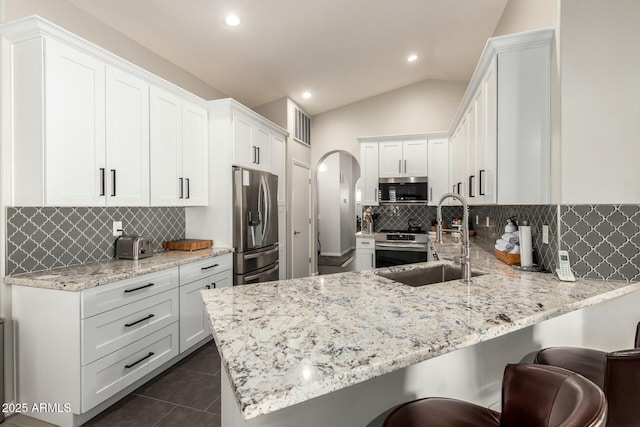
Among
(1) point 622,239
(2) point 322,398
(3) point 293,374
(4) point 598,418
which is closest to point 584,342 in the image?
(1) point 622,239

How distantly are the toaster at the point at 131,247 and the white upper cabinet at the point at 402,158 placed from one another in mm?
3726

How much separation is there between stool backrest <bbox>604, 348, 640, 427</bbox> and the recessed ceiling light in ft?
10.8

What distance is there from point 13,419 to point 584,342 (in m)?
3.49

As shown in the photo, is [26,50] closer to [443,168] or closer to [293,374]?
[293,374]

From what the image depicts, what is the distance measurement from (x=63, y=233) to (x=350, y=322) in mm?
2382

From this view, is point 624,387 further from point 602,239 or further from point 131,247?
point 131,247

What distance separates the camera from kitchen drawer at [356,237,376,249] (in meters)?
4.93

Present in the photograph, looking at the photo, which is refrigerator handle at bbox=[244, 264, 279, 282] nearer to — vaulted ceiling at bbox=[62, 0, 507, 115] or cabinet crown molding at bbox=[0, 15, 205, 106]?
cabinet crown molding at bbox=[0, 15, 205, 106]

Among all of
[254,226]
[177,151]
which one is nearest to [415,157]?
[254,226]

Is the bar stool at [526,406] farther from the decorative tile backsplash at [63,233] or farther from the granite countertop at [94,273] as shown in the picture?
the decorative tile backsplash at [63,233]

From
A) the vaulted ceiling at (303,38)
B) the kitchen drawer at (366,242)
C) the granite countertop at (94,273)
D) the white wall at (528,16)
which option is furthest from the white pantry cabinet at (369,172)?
the granite countertop at (94,273)

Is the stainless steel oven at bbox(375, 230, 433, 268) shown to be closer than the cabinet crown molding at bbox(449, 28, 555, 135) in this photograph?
No

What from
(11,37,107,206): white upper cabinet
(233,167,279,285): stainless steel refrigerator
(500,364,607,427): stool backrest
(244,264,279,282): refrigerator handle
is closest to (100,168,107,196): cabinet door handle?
(11,37,107,206): white upper cabinet

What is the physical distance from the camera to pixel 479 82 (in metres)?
2.52
